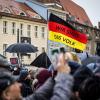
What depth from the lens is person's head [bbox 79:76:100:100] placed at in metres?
3.66

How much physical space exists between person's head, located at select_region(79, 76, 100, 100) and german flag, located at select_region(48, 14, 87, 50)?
464 cm

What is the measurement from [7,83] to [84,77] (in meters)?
0.55

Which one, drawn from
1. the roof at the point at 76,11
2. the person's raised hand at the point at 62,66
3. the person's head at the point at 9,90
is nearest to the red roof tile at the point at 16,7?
the roof at the point at 76,11

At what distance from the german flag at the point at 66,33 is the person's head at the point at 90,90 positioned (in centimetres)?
464

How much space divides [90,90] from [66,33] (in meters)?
4.90

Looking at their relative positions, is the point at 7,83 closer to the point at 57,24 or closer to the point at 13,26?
the point at 57,24

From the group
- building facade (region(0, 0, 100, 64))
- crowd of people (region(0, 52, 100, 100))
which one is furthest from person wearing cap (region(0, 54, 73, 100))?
building facade (region(0, 0, 100, 64))

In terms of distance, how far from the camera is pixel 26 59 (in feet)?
172

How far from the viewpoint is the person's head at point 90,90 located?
3.66 m

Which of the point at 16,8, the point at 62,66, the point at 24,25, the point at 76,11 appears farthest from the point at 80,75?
the point at 76,11

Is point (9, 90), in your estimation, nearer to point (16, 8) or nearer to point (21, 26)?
point (21, 26)

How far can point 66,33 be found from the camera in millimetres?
8539

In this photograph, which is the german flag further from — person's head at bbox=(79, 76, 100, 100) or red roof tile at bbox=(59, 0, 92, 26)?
red roof tile at bbox=(59, 0, 92, 26)

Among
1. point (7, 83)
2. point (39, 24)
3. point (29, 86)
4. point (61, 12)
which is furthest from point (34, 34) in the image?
point (7, 83)
